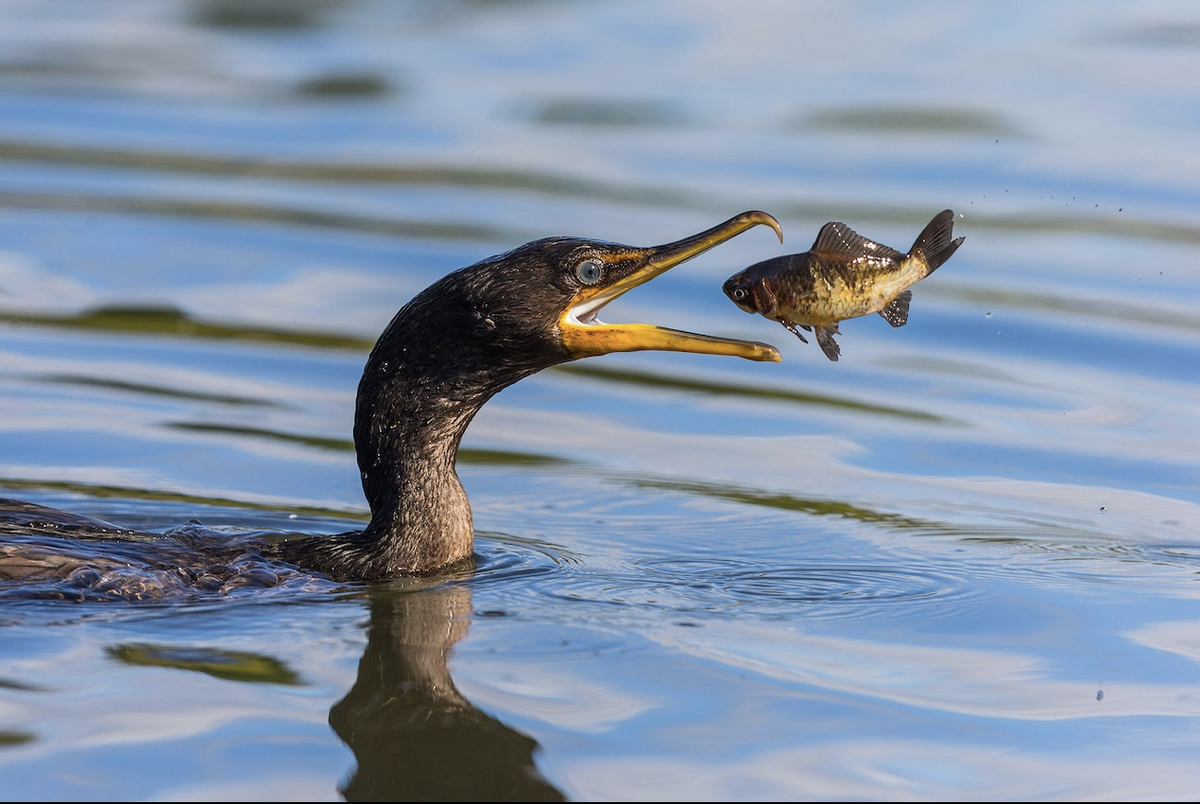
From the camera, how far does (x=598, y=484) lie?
7320mm

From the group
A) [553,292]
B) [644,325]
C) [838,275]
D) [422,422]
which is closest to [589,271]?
[553,292]

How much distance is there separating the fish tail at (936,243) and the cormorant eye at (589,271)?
104 cm

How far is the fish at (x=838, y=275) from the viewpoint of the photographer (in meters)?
5.28

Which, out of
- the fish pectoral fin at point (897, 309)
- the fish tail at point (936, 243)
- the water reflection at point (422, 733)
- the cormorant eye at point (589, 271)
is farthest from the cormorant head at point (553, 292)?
the water reflection at point (422, 733)

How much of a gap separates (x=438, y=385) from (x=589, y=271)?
668 millimetres

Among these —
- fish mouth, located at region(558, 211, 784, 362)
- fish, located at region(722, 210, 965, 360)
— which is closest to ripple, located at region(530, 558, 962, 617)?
fish mouth, located at region(558, 211, 784, 362)

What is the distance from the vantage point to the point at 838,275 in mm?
5293

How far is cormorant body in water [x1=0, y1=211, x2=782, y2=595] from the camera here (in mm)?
5688

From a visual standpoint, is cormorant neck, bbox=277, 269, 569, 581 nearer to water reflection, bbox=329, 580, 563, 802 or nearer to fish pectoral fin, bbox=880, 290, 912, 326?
Answer: water reflection, bbox=329, 580, 563, 802

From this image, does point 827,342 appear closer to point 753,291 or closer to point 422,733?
point 753,291

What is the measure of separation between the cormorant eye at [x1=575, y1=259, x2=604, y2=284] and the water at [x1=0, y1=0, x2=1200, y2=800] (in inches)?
38.3

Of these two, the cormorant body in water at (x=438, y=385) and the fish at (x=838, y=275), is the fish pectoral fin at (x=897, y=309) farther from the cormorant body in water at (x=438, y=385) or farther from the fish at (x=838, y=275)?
the cormorant body in water at (x=438, y=385)

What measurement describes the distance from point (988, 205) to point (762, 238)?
1630 millimetres

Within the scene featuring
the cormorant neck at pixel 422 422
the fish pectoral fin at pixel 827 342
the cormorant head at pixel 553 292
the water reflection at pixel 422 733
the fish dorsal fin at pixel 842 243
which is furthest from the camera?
the cormorant neck at pixel 422 422
